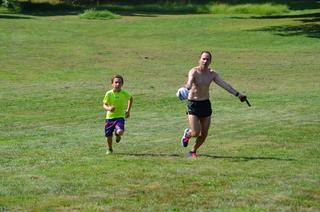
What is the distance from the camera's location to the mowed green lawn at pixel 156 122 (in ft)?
34.0

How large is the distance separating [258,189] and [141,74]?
22.6 meters

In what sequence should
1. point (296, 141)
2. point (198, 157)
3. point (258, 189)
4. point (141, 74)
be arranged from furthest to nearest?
1. point (141, 74)
2. point (296, 141)
3. point (198, 157)
4. point (258, 189)

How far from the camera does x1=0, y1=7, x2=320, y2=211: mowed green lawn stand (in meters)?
10.4

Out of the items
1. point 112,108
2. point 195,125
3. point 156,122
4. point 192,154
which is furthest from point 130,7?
point 195,125

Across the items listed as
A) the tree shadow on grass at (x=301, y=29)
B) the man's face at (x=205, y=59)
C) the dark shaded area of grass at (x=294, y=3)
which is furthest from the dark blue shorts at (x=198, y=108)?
the dark shaded area of grass at (x=294, y=3)

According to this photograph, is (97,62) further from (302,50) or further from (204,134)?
(204,134)

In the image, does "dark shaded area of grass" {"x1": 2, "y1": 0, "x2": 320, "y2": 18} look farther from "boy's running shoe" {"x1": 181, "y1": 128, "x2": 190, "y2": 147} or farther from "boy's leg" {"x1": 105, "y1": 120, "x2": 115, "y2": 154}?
"boy's running shoe" {"x1": 181, "y1": 128, "x2": 190, "y2": 147}

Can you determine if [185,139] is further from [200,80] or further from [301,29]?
[301,29]

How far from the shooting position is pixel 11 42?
4462 cm

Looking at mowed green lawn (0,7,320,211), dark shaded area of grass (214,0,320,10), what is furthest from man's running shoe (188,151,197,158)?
dark shaded area of grass (214,0,320,10)

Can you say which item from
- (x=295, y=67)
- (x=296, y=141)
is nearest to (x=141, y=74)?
(x=295, y=67)

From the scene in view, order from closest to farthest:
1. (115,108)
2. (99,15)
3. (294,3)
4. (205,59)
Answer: (205,59) < (115,108) < (99,15) < (294,3)

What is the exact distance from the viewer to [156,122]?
20750 millimetres

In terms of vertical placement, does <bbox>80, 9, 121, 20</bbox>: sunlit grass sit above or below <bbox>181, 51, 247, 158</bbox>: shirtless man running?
below
